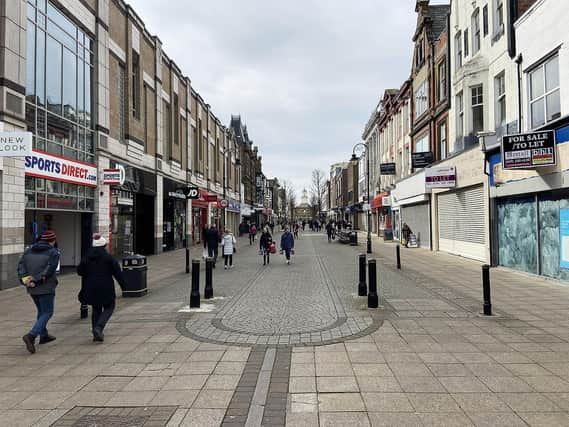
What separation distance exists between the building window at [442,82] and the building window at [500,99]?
577 cm

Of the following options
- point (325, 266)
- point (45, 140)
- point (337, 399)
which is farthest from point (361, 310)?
point (45, 140)

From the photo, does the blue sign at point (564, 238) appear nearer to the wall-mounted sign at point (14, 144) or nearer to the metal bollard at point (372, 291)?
the metal bollard at point (372, 291)

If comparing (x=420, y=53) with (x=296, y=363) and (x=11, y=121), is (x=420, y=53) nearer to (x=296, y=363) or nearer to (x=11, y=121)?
(x=11, y=121)

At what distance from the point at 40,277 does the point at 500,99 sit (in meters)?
16.4

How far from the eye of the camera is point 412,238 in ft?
87.1

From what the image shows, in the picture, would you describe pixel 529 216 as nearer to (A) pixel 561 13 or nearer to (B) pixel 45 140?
(A) pixel 561 13

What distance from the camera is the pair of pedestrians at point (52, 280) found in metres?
5.78

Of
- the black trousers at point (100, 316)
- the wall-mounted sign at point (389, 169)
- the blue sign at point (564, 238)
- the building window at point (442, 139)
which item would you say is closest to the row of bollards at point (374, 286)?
the blue sign at point (564, 238)

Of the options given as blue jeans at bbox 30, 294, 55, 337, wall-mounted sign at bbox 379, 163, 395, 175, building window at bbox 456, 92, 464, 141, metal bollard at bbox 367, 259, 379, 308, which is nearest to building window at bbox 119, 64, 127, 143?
blue jeans at bbox 30, 294, 55, 337

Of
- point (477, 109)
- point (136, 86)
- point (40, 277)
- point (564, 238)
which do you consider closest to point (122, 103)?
point (136, 86)

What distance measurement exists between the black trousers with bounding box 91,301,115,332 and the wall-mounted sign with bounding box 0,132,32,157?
523cm

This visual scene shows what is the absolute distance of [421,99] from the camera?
26375mm

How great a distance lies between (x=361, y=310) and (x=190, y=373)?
4.20 meters

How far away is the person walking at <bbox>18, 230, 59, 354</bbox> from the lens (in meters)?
5.71
